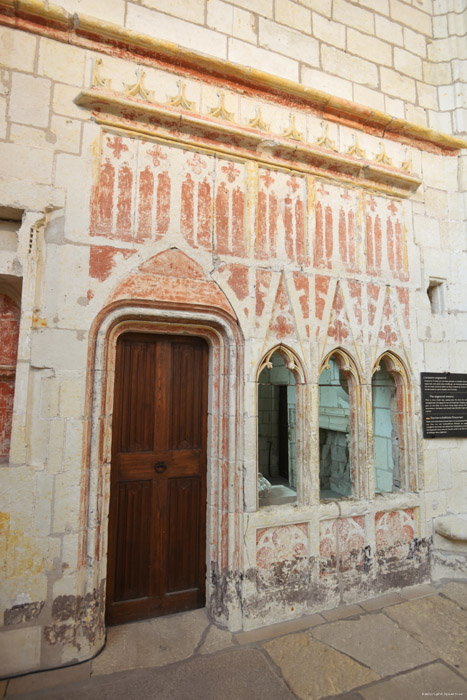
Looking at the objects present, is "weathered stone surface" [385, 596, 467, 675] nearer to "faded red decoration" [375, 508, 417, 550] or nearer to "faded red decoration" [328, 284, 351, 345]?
"faded red decoration" [375, 508, 417, 550]

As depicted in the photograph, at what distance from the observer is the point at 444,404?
153 inches

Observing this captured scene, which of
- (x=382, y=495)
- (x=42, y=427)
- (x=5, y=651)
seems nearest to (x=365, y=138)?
(x=382, y=495)

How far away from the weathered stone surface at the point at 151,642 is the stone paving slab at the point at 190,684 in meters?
0.08

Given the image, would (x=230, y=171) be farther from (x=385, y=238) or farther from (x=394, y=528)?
(x=394, y=528)

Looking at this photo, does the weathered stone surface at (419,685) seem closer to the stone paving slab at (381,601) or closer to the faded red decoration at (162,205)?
the stone paving slab at (381,601)

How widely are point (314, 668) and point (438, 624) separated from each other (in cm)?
115

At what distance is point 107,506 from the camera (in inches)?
110

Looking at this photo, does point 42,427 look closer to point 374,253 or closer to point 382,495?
point 382,495

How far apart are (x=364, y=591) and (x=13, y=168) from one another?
13.9 ft

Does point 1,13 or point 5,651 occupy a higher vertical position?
point 1,13

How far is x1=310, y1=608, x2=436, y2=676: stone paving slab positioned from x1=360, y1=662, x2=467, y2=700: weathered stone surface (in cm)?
7

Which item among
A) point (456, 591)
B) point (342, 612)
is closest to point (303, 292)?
point (342, 612)

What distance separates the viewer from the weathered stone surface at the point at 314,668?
2.36 m

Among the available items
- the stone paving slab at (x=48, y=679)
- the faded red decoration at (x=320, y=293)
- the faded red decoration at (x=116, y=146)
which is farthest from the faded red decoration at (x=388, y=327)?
the stone paving slab at (x=48, y=679)
